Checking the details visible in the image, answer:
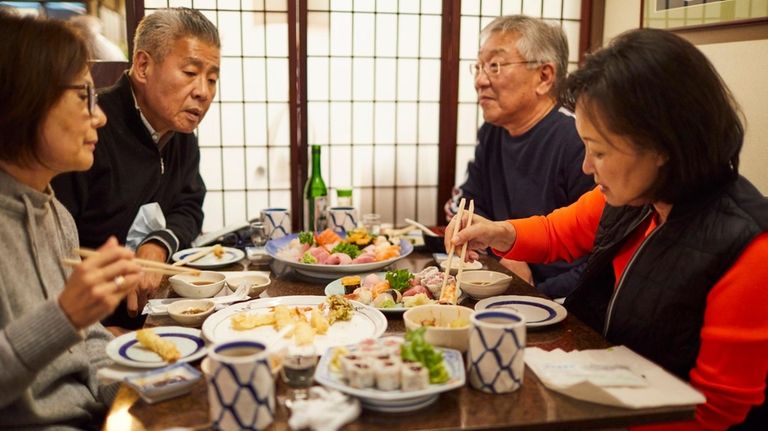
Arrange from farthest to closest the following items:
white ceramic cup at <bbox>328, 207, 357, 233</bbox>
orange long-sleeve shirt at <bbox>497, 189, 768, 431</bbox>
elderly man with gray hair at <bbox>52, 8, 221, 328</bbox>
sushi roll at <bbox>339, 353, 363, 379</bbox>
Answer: white ceramic cup at <bbox>328, 207, 357, 233</bbox> → elderly man with gray hair at <bbox>52, 8, 221, 328</bbox> → orange long-sleeve shirt at <bbox>497, 189, 768, 431</bbox> → sushi roll at <bbox>339, 353, 363, 379</bbox>

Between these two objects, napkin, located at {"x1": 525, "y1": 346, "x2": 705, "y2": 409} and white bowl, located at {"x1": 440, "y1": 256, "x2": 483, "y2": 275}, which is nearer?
napkin, located at {"x1": 525, "y1": 346, "x2": 705, "y2": 409}

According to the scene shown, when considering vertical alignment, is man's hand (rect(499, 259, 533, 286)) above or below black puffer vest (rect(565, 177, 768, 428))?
below

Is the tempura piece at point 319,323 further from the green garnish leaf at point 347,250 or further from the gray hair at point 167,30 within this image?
the gray hair at point 167,30

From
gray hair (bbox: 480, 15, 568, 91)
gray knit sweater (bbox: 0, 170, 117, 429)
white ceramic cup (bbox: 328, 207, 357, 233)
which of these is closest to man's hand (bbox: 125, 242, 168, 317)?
gray knit sweater (bbox: 0, 170, 117, 429)

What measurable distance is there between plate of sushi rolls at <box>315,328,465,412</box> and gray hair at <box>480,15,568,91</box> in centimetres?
192

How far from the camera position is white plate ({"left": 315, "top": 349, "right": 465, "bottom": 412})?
1.10m

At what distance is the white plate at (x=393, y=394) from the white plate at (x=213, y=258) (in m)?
1.11

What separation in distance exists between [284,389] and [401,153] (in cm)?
311

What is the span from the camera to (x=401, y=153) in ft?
13.8

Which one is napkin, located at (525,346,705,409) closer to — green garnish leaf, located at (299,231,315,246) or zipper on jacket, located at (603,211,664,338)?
zipper on jacket, located at (603,211,664,338)

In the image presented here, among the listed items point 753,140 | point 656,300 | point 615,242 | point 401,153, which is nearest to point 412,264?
point 615,242

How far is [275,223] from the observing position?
8.30 feet

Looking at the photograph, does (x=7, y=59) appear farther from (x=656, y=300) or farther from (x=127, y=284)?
(x=656, y=300)

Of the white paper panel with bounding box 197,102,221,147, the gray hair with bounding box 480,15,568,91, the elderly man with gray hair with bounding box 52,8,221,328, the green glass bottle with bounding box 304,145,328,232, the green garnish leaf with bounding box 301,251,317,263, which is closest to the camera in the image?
the green garnish leaf with bounding box 301,251,317,263
